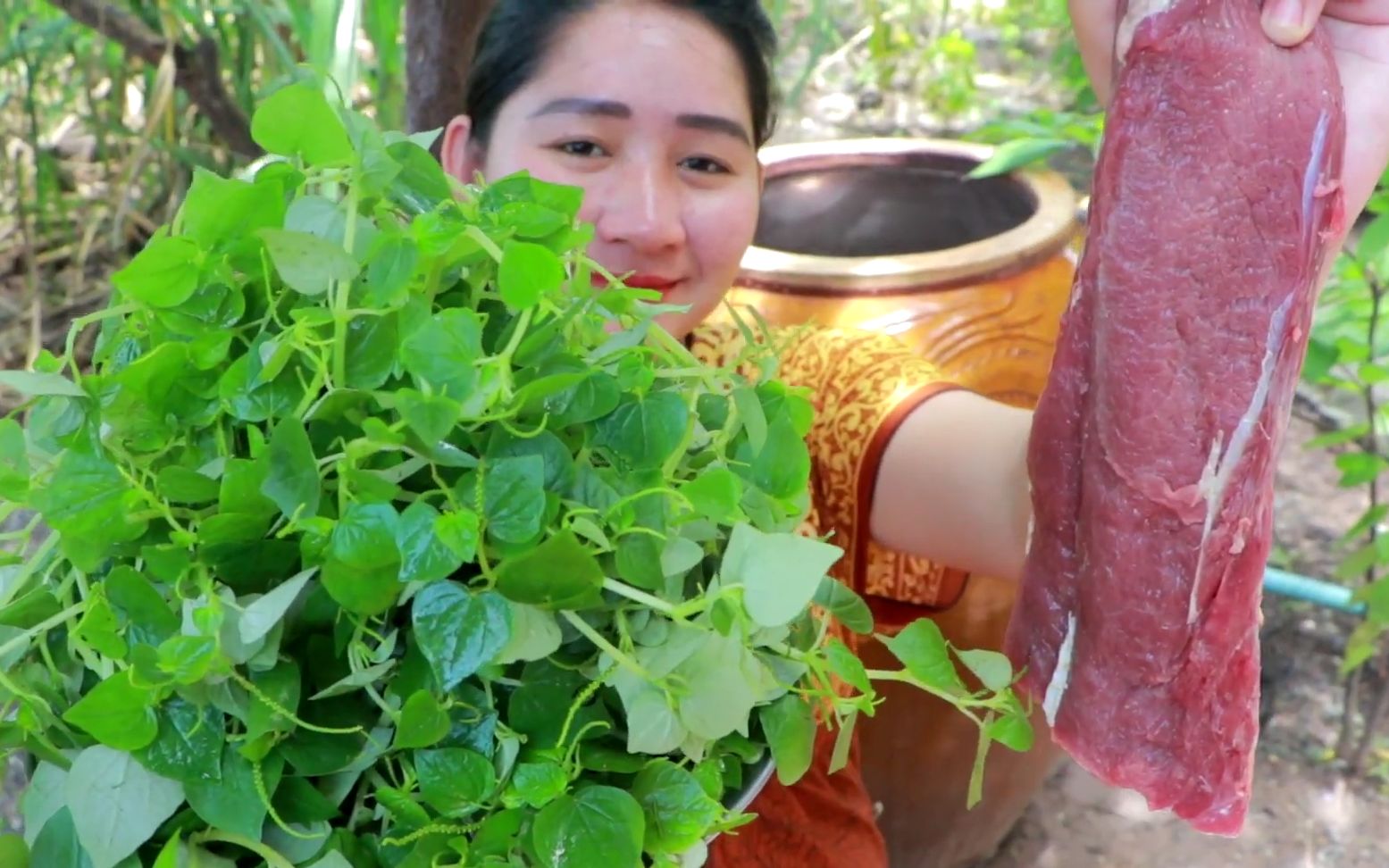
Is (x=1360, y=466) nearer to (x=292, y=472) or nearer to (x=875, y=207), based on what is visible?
(x=875, y=207)

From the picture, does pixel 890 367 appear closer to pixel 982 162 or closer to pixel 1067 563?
pixel 1067 563

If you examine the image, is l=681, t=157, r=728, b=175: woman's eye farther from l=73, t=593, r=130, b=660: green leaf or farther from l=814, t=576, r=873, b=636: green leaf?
l=73, t=593, r=130, b=660: green leaf

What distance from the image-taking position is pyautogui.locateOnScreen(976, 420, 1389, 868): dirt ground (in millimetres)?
1377

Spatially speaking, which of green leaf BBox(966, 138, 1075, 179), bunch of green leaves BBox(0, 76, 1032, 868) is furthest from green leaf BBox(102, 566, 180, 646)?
green leaf BBox(966, 138, 1075, 179)

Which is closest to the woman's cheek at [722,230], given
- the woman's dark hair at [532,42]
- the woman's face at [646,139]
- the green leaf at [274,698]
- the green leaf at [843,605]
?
the woman's face at [646,139]

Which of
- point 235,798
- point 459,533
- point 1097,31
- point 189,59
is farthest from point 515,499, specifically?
point 189,59

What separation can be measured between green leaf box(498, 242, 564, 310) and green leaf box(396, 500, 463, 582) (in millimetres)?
76

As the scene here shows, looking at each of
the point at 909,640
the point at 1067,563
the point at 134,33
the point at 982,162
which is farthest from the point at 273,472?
the point at 134,33

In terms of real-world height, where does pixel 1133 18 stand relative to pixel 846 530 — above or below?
above

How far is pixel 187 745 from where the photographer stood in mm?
357

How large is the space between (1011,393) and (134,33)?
44.7 inches

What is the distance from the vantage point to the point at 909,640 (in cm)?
44

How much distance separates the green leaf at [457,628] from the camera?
336 mm

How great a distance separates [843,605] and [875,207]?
3.52 feet
